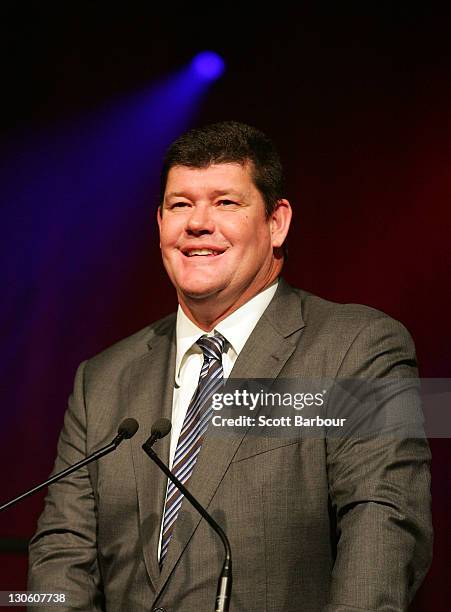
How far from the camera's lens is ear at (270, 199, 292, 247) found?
2.58 metres

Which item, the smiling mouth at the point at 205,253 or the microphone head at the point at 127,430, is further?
the smiling mouth at the point at 205,253

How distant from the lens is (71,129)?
324 centimetres

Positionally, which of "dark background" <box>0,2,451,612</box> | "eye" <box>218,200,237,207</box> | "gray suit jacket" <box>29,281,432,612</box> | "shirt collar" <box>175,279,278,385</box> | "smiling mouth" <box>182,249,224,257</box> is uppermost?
"dark background" <box>0,2,451,612</box>

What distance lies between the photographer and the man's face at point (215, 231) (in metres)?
2.45

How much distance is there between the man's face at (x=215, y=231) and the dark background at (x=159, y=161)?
0.59m

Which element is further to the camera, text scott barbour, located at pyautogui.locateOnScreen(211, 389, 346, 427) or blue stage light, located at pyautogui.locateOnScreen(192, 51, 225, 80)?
blue stage light, located at pyautogui.locateOnScreen(192, 51, 225, 80)

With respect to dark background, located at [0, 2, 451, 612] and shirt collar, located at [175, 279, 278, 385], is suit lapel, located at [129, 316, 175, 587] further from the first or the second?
dark background, located at [0, 2, 451, 612]

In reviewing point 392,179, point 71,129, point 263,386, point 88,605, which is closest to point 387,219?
point 392,179

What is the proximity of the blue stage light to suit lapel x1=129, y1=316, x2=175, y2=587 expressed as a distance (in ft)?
2.97

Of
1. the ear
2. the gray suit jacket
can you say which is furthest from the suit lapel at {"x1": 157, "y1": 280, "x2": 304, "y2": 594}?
the ear

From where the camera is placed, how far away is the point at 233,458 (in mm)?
2197

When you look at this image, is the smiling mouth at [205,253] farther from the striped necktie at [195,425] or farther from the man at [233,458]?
the striped necktie at [195,425]

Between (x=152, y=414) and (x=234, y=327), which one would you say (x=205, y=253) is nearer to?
(x=234, y=327)

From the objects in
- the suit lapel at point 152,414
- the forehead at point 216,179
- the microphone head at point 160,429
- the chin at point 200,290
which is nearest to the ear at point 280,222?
the forehead at point 216,179
